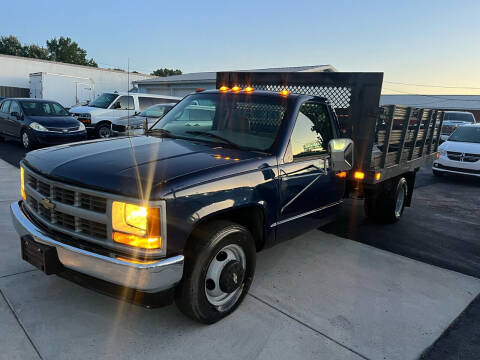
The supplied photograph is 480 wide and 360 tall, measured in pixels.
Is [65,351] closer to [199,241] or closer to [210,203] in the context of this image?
[199,241]

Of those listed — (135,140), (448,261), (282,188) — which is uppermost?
(135,140)

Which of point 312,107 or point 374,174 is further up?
point 312,107

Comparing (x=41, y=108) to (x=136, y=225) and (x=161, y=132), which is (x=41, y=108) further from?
(x=136, y=225)

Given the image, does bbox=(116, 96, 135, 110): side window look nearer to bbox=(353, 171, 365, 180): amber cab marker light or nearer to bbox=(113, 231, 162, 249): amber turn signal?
bbox=(353, 171, 365, 180): amber cab marker light

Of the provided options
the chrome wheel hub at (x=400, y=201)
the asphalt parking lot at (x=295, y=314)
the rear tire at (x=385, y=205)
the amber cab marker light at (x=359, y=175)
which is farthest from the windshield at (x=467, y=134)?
the amber cab marker light at (x=359, y=175)

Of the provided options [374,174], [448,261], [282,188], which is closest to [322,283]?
[282,188]

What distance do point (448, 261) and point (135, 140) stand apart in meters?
4.05

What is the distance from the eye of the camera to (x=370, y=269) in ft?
13.9

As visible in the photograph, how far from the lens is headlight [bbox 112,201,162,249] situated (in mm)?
2367

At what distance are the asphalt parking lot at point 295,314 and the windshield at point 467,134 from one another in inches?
295

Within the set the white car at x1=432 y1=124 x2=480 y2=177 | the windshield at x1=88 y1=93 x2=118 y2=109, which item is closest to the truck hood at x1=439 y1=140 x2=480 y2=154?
the white car at x1=432 y1=124 x2=480 y2=177

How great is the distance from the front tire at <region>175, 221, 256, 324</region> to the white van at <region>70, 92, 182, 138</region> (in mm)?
11251

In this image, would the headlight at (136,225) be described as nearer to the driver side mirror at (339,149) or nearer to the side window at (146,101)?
the driver side mirror at (339,149)

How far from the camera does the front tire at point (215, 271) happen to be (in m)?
2.64
